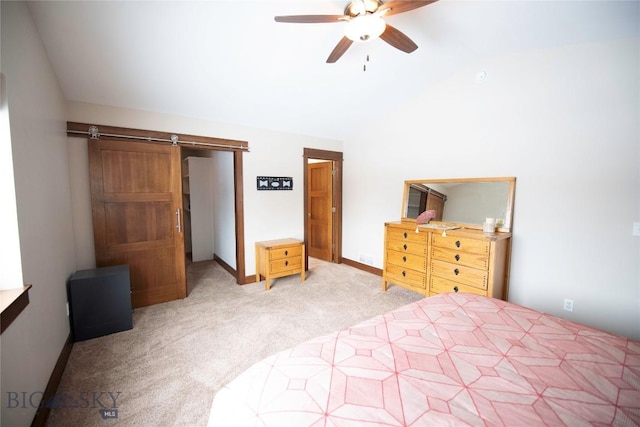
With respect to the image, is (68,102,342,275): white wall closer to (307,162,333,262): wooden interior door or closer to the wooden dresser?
(307,162,333,262): wooden interior door

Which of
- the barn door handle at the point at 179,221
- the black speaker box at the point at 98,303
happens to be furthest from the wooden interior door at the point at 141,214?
the black speaker box at the point at 98,303

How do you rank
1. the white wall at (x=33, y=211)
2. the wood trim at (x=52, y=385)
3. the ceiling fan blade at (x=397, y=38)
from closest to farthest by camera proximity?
the white wall at (x=33, y=211) < the wood trim at (x=52, y=385) < the ceiling fan blade at (x=397, y=38)

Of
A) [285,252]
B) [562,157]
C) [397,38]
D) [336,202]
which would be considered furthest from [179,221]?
[562,157]

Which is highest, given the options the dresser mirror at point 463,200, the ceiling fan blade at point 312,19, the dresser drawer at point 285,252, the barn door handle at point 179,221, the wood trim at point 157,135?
the ceiling fan blade at point 312,19

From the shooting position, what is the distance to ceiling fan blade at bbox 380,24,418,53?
194cm

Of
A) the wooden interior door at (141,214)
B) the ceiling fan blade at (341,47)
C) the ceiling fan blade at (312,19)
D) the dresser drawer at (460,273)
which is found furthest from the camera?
the wooden interior door at (141,214)

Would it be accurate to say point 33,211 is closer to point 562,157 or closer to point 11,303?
point 11,303

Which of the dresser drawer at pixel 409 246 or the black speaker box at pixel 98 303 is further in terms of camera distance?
the dresser drawer at pixel 409 246

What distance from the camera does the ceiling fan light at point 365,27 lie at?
5.77 feet

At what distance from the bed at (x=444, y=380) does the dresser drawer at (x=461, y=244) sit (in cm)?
126

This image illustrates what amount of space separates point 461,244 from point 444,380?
212 centimetres

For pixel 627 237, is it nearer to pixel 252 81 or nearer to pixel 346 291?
pixel 346 291

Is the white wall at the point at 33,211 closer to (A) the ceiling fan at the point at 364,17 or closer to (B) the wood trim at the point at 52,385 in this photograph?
(B) the wood trim at the point at 52,385

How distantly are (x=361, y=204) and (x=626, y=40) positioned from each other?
3.31 m
